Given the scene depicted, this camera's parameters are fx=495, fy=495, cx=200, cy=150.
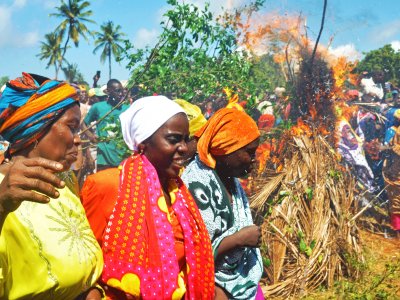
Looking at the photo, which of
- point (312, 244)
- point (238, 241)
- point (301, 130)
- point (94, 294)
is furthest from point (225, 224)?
point (301, 130)

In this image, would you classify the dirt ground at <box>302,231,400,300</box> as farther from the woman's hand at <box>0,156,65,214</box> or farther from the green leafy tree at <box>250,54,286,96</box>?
the woman's hand at <box>0,156,65,214</box>

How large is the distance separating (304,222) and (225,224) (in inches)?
106

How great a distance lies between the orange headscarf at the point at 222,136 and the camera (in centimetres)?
283

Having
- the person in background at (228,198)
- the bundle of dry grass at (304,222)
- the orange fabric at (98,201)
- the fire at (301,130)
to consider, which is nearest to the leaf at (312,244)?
the bundle of dry grass at (304,222)

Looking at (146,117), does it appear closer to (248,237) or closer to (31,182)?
(248,237)

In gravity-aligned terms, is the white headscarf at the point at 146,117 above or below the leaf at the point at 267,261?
above

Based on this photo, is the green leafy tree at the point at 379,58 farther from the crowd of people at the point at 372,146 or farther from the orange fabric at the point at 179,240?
the orange fabric at the point at 179,240

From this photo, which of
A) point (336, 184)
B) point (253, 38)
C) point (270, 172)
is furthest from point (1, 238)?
point (253, 38)

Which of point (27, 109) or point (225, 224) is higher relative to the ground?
point (27, 109)

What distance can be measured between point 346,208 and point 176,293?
384cm

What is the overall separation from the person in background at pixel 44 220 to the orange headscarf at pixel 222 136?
0.93 metres

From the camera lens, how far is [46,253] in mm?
1682

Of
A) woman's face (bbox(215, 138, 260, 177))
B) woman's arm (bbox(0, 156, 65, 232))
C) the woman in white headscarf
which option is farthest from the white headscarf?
woman's arm (bbox(0, 156, 65, 232))

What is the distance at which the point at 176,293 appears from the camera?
6.99 feet
